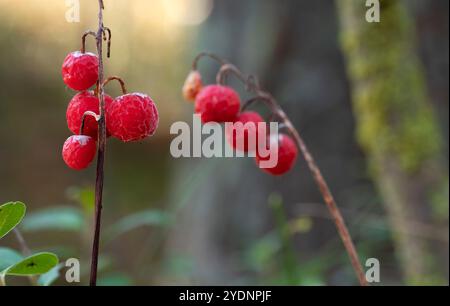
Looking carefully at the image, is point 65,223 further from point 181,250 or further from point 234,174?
point 181,250

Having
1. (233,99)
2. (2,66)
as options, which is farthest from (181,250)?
(2,66)

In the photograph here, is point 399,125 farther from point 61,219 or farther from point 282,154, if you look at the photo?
point 61,219

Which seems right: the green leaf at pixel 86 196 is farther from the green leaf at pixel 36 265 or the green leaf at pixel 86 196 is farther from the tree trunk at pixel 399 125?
the tree trunk at pixel 399 125

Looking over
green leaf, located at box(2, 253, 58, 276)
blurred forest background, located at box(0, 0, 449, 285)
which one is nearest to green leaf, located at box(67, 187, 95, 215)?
blurred forest background, located at box(0, 0, 449, 285)

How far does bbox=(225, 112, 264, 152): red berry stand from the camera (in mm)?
702

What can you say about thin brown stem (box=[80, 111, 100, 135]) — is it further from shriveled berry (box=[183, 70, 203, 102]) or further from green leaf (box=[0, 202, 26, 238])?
shriveled berry (box=[183, 70, 203, 102])

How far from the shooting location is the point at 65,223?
1.24 metres

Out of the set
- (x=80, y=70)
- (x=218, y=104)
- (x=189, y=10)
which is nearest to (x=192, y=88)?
(x=218, y=104)

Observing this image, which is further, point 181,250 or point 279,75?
point 181,250

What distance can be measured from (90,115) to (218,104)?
0.67ft

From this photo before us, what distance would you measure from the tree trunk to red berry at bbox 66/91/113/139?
2.98 feet

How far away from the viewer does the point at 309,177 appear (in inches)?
88.4

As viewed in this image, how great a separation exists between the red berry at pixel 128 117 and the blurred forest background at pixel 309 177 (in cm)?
48
